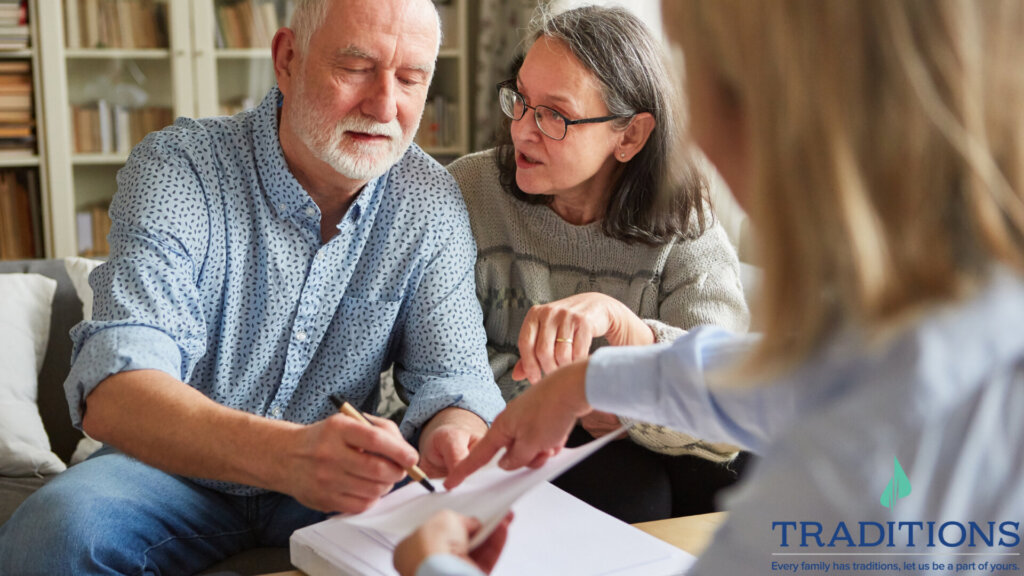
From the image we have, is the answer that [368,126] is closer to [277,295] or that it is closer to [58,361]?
[277,295]

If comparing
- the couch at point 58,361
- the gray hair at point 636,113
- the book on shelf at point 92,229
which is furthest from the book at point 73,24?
the gray hair at point 636,113

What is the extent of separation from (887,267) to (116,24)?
12.6 ft

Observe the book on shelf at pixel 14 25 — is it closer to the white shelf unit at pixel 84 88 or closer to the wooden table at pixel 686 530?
the white shelf unit at pixel 84 88

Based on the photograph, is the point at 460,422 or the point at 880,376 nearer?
the point at 880,376

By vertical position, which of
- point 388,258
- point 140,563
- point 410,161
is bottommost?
point 140,563

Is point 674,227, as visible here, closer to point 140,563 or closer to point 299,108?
point 299,108

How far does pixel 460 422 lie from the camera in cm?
134

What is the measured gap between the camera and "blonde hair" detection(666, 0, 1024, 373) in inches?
21.0

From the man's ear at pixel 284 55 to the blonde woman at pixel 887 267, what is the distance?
1.11m

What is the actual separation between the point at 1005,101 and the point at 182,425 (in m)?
0.96

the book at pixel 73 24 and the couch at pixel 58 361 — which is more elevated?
the book at pixel 73 24

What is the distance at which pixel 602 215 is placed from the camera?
1.76 metres

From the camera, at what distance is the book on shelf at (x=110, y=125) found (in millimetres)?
3750

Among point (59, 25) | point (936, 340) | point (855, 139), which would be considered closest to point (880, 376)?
point (936, 340)
